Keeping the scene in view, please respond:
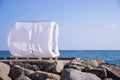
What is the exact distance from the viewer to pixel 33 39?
28266 millimetres

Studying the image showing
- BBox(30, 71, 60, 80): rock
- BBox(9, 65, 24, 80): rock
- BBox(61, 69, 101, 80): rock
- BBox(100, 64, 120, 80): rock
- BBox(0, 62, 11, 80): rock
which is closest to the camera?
BBox(61, 69, 101, 80): rock

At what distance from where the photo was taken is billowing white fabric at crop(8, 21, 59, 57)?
1097 inches

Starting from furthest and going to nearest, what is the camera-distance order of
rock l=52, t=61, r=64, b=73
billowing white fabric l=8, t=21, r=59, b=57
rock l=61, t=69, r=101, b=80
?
billowing white fabric l=8, t=21, r=59, b=57 < rock l=52, t=61, r=64, b=73 < rock l=61, t=69, r=101, b=80

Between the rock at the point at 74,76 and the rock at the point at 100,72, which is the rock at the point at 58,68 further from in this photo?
the rock at the point at 74,76

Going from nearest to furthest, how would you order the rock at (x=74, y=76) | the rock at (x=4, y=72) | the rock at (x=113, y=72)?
the rock at (x=74, y=76), the rock at (x=4, y=72), the rock at (x=113, y=72)

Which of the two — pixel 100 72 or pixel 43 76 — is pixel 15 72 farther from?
pixel 100 72

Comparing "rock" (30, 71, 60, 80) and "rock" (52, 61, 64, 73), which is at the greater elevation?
"rock" (52, 61, 64, 73)

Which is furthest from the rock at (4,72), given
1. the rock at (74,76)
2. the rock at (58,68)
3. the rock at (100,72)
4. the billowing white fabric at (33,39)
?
the billowing white fabric at (33,39)

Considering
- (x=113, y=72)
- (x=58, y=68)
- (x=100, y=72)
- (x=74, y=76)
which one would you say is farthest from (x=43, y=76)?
(x=113, y=72)

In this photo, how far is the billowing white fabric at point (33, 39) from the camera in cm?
2786

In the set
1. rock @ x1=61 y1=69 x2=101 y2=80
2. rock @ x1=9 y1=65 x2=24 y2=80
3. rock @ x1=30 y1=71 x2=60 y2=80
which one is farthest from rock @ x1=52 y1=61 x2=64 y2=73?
rock @ x1=61 y1=69 x2=101 y2=80

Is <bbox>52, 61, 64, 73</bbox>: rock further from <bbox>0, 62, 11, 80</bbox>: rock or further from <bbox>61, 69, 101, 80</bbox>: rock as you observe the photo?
<bbox>61, 69, 101, 80</bbox>: rock

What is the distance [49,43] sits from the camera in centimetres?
2791

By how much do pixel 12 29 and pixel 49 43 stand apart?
396 centimetres
